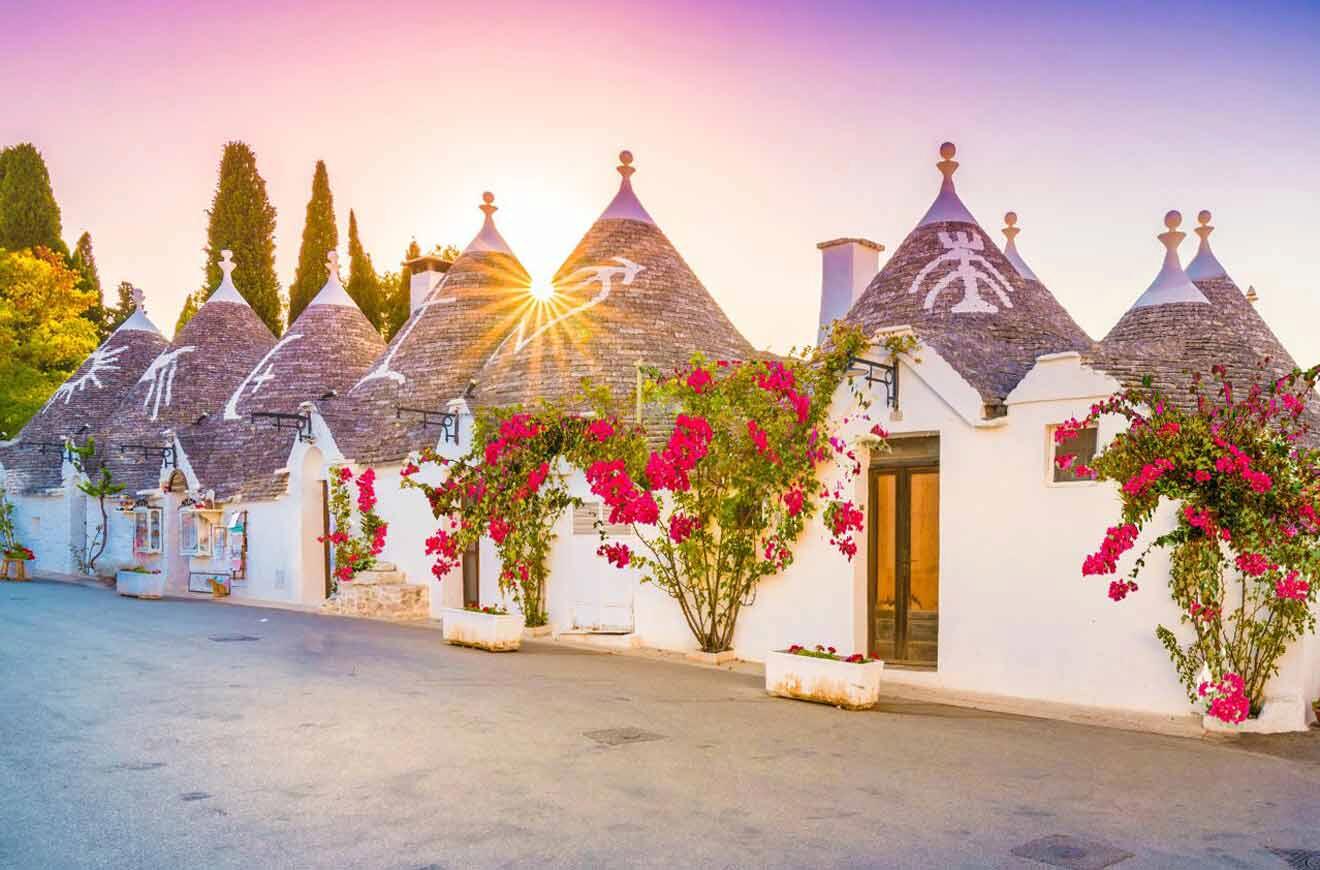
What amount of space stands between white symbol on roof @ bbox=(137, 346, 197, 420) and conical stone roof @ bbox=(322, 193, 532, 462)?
30.3ft

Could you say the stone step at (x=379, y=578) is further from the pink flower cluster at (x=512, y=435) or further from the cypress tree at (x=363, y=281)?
the cypress tree at (x=363, y=281)

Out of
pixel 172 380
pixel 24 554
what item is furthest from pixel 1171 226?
pixel 24 554

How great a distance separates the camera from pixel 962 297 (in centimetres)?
1557

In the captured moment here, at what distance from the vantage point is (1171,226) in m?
18.8

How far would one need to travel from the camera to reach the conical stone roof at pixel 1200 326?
16.2 meters

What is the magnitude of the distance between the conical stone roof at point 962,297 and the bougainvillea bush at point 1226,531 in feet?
10.3

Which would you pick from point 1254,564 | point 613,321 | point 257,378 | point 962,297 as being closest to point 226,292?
point 257,378

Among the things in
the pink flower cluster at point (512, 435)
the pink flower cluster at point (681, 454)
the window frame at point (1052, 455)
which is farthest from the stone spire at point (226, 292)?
the window frame at point (1052, 455)

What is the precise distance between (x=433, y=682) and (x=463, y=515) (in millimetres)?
5696

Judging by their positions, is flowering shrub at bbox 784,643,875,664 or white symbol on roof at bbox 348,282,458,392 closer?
flowering shrub at bbox 784,643,875,664

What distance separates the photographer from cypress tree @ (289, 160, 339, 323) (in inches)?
1898

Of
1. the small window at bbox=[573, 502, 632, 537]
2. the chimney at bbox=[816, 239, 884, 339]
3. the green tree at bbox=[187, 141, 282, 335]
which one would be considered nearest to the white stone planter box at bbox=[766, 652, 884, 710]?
the small window at bbox=[573, 502, 632, 537]

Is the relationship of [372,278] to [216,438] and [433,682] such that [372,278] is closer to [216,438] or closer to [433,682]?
[216,438]

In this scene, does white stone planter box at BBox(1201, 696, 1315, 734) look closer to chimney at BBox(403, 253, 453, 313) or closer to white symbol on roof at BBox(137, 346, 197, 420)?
chimney at BBox(403, 253, 453, 313)
